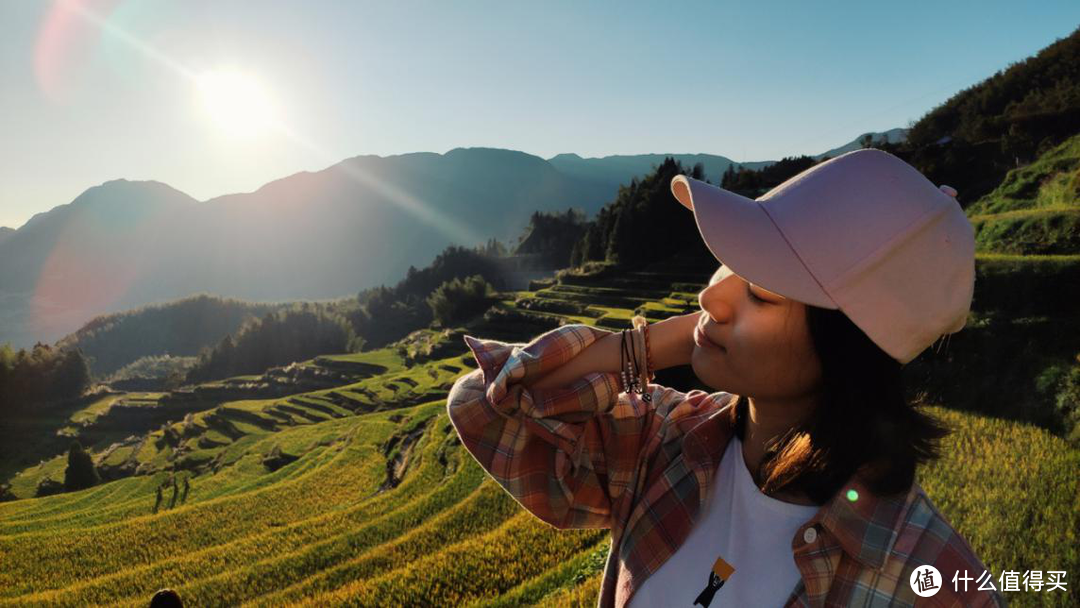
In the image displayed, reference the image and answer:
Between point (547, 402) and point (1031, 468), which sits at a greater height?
point (547, 402)

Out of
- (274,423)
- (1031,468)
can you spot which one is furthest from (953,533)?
(274,423)

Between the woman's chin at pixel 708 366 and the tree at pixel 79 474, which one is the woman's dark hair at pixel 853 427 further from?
the tree at pixel 79 474

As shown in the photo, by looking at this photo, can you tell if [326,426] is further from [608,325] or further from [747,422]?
[747,422]

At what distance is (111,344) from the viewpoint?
115250 mm

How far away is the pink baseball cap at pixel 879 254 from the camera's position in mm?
1073

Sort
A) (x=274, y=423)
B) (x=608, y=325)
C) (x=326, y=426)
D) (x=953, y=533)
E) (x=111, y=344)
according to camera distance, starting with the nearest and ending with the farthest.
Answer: (x=953, y=533)
(x=608, y=325)
(x=326, y=426)
(x=274, y=423)
(x=111, y=344)

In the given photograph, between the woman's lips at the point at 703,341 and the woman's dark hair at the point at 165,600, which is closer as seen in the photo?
the woman's lips at the point at 703,341

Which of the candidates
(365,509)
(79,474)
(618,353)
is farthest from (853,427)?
(79,474)

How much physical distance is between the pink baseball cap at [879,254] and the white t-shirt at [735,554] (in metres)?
0.46

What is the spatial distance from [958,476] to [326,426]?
3344cm

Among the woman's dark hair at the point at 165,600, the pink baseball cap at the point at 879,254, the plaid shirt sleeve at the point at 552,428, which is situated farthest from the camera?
the woman's dark hair at the point at 165,600

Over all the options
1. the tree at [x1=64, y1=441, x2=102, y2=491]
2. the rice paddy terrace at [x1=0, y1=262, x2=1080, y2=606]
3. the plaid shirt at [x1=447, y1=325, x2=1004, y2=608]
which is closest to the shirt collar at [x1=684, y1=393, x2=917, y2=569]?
the plaid shirt at [x1=447, y1=325, x2=1004, y2=608]

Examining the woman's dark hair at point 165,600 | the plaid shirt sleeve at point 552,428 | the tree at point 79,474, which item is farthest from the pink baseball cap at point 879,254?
the tree at point 79,474

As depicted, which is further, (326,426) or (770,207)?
(326,426)
